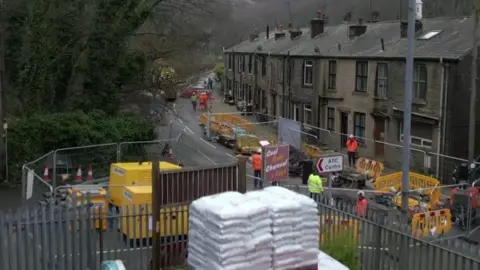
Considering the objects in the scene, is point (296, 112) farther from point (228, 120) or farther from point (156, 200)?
point (156, 200)

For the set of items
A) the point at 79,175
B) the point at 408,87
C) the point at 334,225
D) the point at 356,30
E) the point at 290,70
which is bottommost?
the point at 79,175

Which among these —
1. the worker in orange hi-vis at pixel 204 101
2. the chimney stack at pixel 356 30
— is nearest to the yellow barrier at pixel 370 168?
the chimney stack at pixel 356 30

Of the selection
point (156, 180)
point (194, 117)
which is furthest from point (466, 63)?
point (194, 117)

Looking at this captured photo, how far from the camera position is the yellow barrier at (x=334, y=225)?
1063cm

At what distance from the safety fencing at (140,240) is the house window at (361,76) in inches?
785

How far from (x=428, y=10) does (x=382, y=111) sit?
1949 cm

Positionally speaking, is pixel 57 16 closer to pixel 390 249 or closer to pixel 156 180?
pixel 156 180

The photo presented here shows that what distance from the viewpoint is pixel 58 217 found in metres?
9.63

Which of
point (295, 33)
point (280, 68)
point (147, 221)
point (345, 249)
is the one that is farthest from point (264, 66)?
point (345, 249)

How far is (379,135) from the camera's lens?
29234mm

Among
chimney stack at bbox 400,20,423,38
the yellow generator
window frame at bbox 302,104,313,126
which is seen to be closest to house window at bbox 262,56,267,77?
window frame at bbox 302,104,313,126

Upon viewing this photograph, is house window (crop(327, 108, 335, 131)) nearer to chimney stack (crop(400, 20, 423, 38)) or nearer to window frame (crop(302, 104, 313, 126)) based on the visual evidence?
window frame (crop(302, 104, 313, 126))

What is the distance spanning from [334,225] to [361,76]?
68.0 ft

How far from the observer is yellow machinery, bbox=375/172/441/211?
59.6 ft
